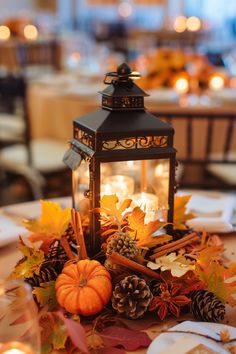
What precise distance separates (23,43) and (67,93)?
3385 mm

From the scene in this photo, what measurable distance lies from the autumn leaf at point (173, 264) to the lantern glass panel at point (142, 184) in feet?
0.43

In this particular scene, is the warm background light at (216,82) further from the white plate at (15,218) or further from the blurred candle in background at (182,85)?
the white plate at (15,218)

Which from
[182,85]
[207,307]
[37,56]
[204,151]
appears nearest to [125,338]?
[207,307]

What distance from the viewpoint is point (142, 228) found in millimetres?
980

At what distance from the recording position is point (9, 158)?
3.33 m

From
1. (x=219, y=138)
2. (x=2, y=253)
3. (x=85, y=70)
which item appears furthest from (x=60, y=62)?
(x=2, y=253)

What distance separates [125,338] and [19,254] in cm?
40

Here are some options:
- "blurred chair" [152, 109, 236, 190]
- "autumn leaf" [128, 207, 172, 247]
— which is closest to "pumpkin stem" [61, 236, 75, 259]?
"autumn leaf" [128, 207, 172, 247]

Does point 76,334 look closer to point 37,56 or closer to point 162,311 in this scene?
point 162,311

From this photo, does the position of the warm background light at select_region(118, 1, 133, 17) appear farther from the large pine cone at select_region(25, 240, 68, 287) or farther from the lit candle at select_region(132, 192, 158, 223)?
the large pine cone at select_region(25, 240, 68, 287)

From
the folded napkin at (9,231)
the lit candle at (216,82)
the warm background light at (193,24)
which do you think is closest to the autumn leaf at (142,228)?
the folded napkin at (9,231)

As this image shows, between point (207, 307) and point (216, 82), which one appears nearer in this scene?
point (207, 307)

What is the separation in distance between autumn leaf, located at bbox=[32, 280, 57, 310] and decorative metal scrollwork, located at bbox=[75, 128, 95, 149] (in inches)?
9.8

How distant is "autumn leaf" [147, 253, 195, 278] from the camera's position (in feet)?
3.08
